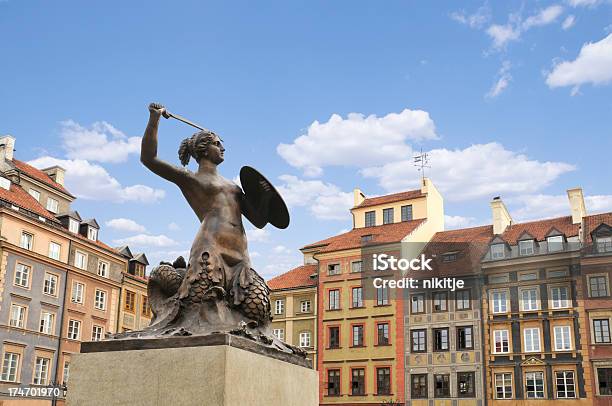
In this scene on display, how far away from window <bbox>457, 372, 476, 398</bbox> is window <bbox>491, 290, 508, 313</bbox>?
448 cm

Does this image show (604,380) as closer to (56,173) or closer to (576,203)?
(576,203)

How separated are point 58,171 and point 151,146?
159 feet

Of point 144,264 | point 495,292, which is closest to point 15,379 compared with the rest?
point 144,264

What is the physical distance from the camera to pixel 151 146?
587 centimetres

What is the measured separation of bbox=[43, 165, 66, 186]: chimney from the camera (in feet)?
168

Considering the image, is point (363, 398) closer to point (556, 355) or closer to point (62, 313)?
point (556, 355)

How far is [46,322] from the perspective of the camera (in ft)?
135

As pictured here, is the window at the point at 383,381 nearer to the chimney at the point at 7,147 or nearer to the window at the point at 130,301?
the window at the point at 130,301

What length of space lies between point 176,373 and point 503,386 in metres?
41.5

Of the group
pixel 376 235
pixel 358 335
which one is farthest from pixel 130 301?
pixel 376 235

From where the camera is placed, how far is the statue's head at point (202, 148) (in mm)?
6332

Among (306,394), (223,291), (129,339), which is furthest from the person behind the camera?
(306,394)

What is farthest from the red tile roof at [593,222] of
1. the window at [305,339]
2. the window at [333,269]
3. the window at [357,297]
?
the window at [305,339]

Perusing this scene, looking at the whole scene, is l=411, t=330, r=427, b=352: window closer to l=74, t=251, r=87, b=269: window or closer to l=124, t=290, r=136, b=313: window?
l=124, t=290, r=136, b=313: window
